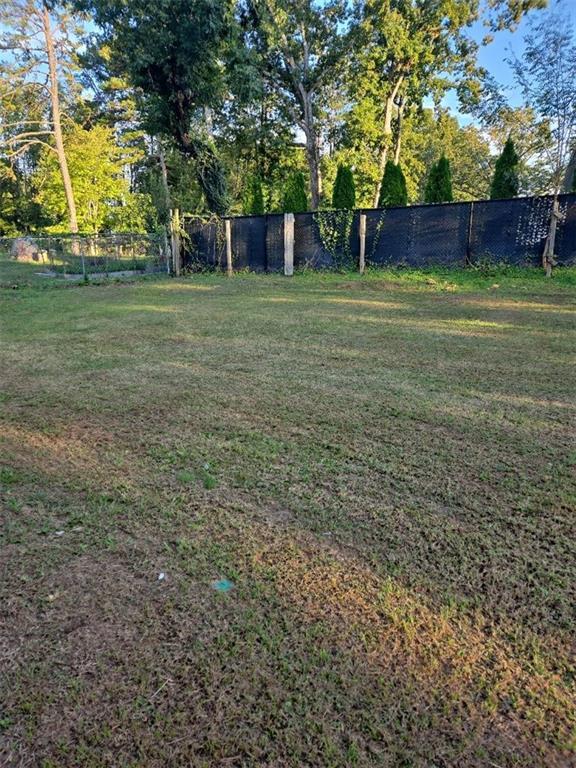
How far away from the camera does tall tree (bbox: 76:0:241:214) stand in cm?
1198

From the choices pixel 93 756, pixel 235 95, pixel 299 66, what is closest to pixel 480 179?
pixel 299 66

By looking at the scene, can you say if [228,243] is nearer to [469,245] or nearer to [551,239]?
[469,245]

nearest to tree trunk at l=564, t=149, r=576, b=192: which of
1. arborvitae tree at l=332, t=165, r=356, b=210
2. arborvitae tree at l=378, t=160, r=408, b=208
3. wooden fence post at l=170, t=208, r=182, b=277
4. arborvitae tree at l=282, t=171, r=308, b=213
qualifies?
arborvitae tree at l=378, t=160, r=408, b=208

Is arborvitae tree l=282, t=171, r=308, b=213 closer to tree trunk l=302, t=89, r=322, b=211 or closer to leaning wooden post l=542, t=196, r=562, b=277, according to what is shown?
tree trunk l=302, t=89, r=322, b=211

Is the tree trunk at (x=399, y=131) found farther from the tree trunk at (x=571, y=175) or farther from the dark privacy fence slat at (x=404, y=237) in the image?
the dark privacy fence slat at (x=404, y=237)

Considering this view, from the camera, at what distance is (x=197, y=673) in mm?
1149

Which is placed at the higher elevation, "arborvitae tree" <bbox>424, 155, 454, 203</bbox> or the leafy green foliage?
the leafy green foliage

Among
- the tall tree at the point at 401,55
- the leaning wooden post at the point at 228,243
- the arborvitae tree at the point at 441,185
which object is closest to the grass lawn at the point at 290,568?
the leaning wooden post at the point at 228,243

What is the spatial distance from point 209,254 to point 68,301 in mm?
4530

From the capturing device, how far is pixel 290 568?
1518mm

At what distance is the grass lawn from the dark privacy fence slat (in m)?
6.80

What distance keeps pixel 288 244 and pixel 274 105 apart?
1153 cm

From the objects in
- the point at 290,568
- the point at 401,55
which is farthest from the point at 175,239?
the point at 401,55

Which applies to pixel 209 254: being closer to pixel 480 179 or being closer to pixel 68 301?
pixel 68 301
